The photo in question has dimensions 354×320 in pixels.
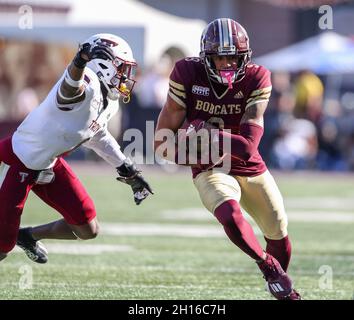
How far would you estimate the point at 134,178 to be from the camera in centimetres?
658

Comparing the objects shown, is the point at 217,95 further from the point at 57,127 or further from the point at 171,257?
the point at 171,257

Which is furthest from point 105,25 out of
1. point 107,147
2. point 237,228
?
point 237,228

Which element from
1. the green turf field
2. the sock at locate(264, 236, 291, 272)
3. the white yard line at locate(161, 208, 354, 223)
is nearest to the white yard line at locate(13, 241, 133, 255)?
the green turf field

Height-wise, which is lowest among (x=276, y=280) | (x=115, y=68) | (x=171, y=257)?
(x=171, y=257)

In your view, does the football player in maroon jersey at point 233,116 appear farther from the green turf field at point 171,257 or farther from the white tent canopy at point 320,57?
the white tent canopy at point 320,57

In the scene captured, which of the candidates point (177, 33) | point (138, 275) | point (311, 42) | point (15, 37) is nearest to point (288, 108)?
point (311, 42)

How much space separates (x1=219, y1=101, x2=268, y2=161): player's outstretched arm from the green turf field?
3.09 feet

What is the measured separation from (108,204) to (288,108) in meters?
5.84

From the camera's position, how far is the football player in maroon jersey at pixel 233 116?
5.93 meters

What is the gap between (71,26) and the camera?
1742 centimetres

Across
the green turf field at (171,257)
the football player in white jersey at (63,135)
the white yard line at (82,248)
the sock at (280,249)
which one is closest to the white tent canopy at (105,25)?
the green turf field at (171,257)

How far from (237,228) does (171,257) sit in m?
2.74

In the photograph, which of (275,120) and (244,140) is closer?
(244,140)

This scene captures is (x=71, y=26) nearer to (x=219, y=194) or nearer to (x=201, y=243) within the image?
(x=201, y=243)
